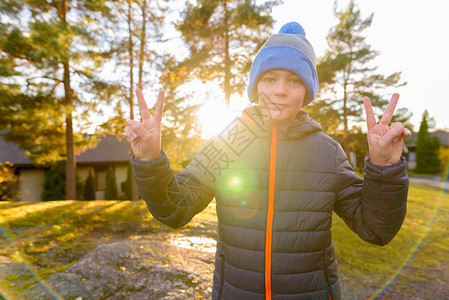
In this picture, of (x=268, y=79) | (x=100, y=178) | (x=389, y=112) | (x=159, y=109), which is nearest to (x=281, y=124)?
(x=268, y=79)

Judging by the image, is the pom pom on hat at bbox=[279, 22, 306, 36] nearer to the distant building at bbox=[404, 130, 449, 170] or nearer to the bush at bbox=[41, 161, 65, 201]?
the bush at bbox=[41, 161, 65, 201]

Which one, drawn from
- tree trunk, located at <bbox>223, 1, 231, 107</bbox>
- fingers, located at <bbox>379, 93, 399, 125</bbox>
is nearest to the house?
tree trunk, located at <bbox>223, 1, 231, 107</bbox>

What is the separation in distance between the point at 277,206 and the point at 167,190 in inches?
24.0

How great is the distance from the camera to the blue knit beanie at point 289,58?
156cm

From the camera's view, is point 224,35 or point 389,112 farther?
point 224,35

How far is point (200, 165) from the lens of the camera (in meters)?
1.63

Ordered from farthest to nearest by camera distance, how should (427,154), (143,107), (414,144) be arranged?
(414,144) < (427,154) < (143,107)

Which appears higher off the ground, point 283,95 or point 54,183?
point 283,95

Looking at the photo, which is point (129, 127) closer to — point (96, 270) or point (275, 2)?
point (96, 270)

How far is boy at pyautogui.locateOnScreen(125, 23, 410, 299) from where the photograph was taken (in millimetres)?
1323

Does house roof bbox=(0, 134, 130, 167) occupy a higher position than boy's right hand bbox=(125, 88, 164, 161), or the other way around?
boy's right hand bbox=(125, 88, 164, 161)

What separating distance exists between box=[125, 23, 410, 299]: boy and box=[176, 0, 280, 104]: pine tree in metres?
10.3

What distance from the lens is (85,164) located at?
1952 centimetres

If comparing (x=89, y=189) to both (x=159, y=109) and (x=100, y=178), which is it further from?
(x=159, y=109)
